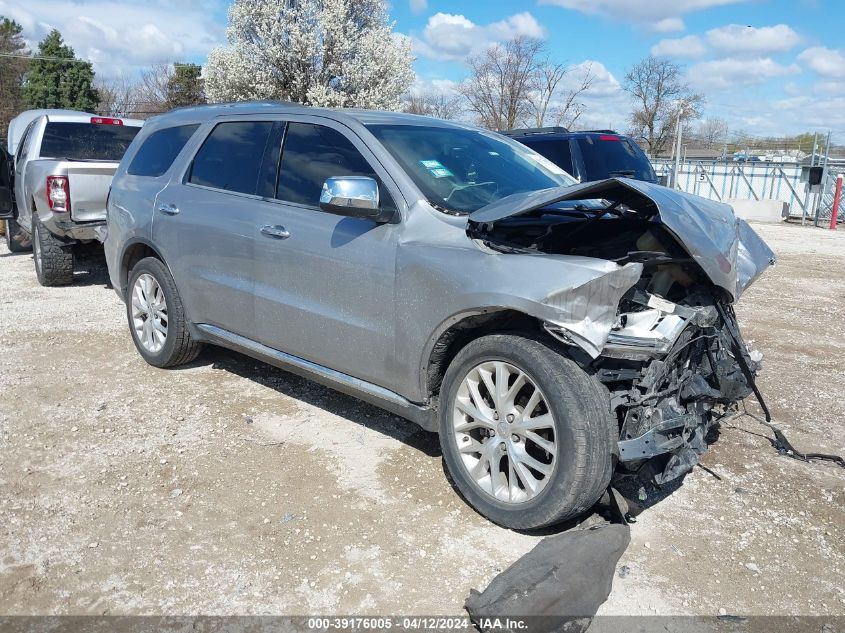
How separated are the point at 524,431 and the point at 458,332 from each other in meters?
0.60

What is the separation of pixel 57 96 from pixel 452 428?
4407cm

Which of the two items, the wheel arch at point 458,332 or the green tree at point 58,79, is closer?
the wheel arch at point 458,332

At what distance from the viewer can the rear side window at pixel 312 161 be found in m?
3.94

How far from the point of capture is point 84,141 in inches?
355

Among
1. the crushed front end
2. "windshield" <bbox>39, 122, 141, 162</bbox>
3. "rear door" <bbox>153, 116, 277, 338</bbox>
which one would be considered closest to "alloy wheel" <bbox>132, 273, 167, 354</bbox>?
"rear door" <bbox>153, 116, 277, 338</bbox>

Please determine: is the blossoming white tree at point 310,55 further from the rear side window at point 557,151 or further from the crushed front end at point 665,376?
the crushed front end at point 665,376

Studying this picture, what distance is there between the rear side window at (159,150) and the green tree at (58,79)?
39.5 m

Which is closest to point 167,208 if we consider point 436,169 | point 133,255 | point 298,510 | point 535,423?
point 133,255

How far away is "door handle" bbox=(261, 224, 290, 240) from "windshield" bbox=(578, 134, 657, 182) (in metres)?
5.18

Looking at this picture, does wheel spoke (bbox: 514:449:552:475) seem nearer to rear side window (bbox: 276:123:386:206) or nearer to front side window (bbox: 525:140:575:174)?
rear side window (bbox: 276:123:386:206)

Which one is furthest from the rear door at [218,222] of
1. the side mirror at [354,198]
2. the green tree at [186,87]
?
the green tree at [186,87]

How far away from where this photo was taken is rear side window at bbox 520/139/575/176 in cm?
857

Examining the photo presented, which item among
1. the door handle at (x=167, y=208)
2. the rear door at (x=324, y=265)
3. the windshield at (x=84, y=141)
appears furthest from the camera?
the windshield at (x=84, y=141)

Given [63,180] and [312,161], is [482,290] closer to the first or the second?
[312,161]
